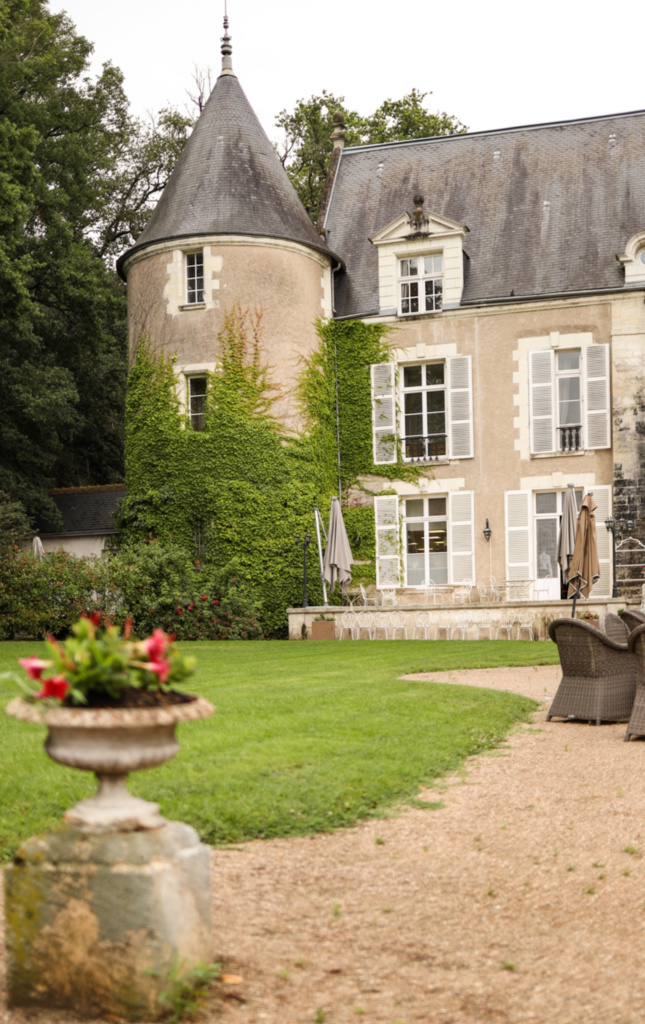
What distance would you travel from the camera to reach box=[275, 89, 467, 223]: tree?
102ft

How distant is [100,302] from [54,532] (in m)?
6.07

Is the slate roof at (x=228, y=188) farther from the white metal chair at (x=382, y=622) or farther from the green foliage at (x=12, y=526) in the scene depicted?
the white metal chair at (x=382, y=622)

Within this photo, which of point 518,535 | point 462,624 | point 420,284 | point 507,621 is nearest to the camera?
point 507,621

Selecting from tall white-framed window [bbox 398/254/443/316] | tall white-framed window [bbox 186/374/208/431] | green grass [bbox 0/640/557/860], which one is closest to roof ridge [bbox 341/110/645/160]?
tall white-framed window [bbox 398/254/443/316]

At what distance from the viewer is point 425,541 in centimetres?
2278

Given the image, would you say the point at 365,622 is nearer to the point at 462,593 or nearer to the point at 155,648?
the point at 462,593

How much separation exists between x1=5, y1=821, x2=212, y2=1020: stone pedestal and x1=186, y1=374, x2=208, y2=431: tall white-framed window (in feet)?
62.9

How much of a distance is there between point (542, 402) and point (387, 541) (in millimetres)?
4146

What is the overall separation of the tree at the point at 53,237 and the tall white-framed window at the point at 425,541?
8.90m

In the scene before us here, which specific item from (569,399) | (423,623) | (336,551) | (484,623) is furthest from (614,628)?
(569,399)

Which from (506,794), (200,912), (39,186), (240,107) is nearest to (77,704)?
(200,912)

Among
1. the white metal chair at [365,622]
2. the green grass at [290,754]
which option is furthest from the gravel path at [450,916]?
the white metal chair at [365,622]

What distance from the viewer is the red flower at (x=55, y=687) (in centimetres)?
316

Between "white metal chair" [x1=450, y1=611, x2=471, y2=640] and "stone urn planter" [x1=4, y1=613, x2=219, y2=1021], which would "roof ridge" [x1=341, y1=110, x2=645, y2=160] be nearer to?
"white metal chair" [x1=450, y1=611, x2=471, y2=640]
